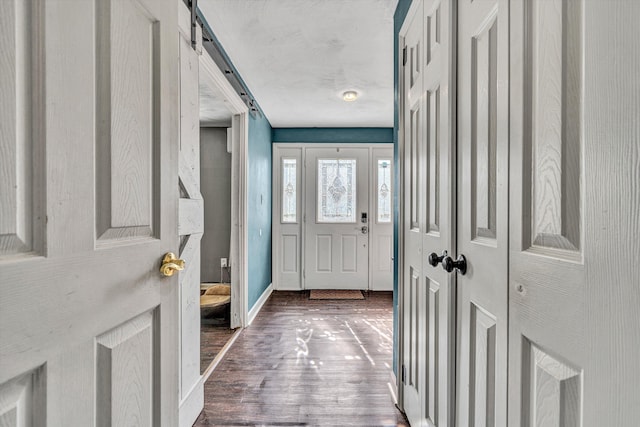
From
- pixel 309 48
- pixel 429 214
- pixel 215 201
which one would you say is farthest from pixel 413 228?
pixel 215 201

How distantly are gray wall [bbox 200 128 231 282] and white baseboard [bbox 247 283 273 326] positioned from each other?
599mm

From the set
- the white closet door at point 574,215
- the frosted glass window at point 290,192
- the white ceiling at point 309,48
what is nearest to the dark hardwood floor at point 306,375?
the white closet door at point 574,215

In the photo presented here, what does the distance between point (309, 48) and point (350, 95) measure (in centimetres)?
106

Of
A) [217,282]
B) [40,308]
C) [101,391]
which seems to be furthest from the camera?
[217,282]

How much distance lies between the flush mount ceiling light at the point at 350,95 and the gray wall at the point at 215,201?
74.6 inches

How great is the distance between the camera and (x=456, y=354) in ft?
3.91

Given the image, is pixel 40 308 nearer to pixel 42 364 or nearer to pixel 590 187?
pixel 42 364

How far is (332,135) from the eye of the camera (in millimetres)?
4977

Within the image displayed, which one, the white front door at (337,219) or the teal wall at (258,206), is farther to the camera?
the white front door at (337,219)

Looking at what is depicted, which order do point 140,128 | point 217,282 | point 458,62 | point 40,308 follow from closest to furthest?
point 40,308 < point 140,128 < point 458,62 < point 217,282

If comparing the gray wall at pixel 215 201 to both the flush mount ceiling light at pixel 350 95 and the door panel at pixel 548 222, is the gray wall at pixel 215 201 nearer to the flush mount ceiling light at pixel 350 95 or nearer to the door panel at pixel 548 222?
the flush mount ceiling light at pixel 350 95

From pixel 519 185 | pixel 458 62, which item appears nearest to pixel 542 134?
pixel 519 185

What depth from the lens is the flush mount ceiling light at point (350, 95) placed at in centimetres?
345

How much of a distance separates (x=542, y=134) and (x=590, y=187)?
0.62 ft
